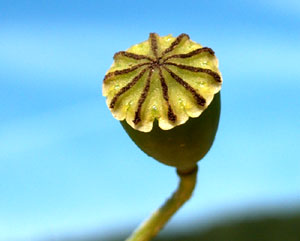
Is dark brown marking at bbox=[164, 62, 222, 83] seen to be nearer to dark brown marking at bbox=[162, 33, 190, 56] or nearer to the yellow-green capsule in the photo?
the yellow-green capsule

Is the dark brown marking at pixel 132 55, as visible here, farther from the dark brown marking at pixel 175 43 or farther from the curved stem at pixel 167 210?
the curved stem at pixel 167 210

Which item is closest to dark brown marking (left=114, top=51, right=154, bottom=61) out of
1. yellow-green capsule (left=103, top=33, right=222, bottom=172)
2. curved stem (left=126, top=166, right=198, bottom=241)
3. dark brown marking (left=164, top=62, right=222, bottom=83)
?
yellow-green capsule (left=103, top=33, right=222, bottom=172)

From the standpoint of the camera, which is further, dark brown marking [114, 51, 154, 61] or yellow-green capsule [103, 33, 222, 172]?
dark brown marking [114, 51, 154, 61]

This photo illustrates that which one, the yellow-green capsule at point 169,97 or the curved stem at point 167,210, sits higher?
the yellow-green capsule at point 169,97

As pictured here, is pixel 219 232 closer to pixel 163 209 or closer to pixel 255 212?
pixel 255 212

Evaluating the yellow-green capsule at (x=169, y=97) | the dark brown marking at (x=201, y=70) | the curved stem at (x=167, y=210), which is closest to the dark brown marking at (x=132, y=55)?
the yellow-green capsule at (x=169, y=97)

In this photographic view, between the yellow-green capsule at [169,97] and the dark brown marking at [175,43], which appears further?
the dark brown marking at [175,43]

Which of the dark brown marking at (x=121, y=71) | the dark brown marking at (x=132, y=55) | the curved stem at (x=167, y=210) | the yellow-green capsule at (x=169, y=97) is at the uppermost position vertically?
the dark brown marking at (x=132, y=55)
